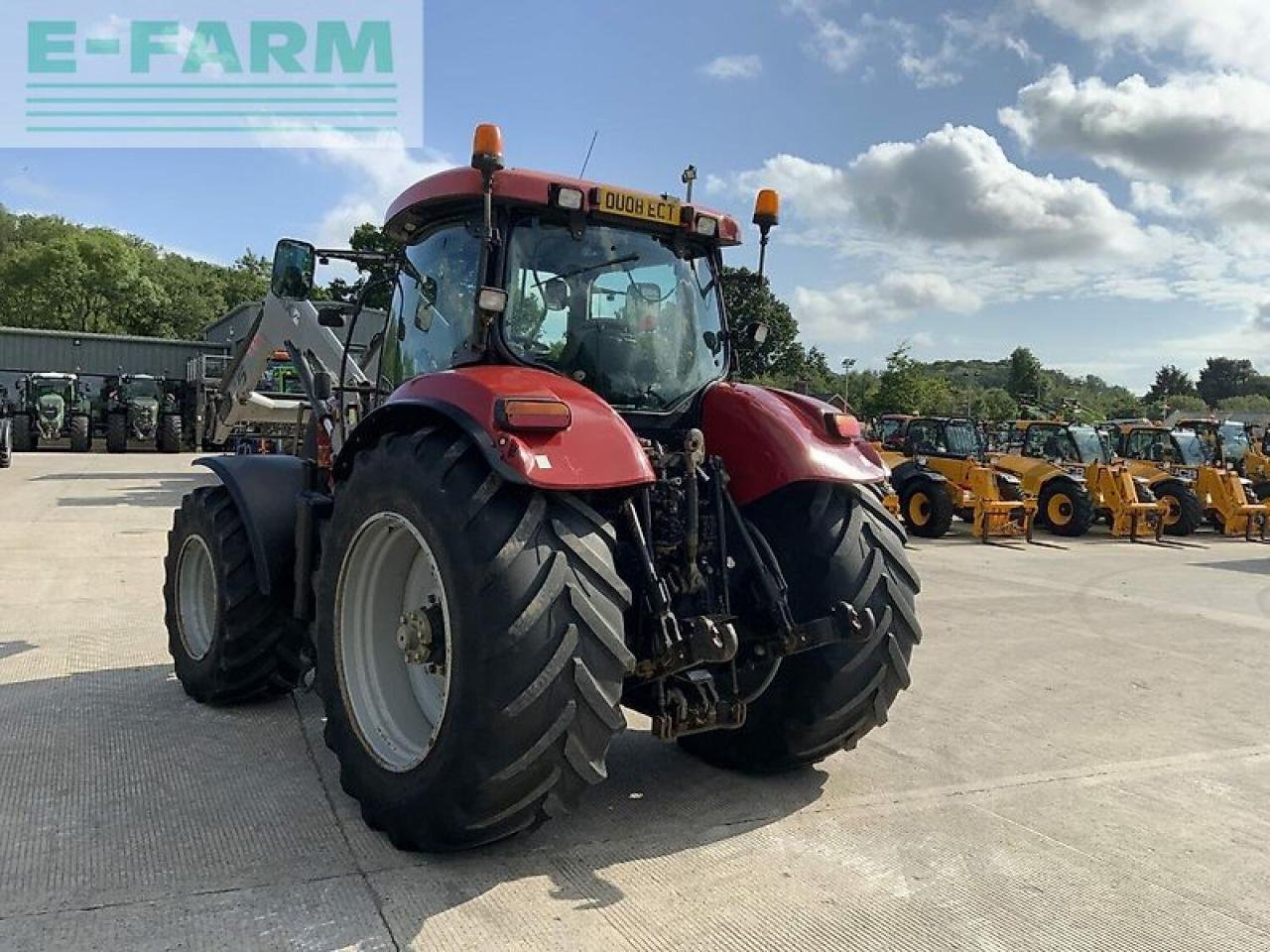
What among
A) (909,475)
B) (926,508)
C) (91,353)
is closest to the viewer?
(926,508)

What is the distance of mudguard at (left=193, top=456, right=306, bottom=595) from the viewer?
4.59 meters

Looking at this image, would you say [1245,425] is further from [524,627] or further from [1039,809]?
[524,627]

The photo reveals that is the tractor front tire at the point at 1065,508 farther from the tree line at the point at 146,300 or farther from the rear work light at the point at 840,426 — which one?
the tree line at the point at 146,300

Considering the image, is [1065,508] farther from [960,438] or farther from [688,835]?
[688,835]

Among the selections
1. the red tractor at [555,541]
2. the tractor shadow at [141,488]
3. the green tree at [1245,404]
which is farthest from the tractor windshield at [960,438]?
the green tree at [1245,404]

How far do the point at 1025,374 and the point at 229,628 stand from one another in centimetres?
7060

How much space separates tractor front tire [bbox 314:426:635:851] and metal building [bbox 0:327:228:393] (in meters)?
35.2

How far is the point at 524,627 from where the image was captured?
285cm

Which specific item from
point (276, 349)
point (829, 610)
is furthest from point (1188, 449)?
point (829, 610)

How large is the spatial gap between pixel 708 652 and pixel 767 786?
1136 mm

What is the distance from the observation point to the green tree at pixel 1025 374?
65.9 metres

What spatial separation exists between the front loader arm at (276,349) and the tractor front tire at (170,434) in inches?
787

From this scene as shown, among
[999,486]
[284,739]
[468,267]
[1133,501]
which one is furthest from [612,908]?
[1133,501]

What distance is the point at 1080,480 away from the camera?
54.5 ft
